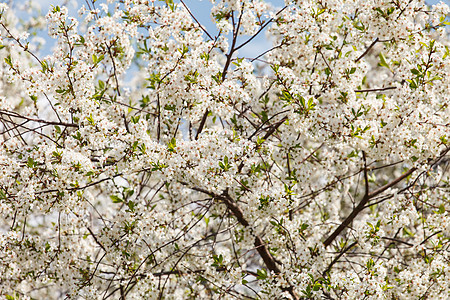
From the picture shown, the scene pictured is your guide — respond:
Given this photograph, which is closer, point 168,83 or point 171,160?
point 171,160

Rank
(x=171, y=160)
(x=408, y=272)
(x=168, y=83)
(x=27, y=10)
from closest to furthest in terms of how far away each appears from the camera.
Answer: (x=171, y=160), (x=168, y=83), (x=408, y=272), (x=27, y=10)

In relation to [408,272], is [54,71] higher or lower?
higher

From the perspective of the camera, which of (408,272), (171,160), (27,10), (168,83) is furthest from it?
(27,10)

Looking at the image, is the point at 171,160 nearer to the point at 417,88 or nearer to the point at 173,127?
the point at 173,127

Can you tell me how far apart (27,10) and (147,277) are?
8168 mm

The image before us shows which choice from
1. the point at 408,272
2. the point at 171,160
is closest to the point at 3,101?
the point at 171,160

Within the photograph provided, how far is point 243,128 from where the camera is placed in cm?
518

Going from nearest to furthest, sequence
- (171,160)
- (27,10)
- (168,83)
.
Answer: (171,160)
(168,83)
(27,10)

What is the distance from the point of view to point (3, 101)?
5027 millimetres

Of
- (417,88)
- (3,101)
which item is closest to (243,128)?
(417,88)

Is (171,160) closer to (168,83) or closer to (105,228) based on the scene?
(168,83)

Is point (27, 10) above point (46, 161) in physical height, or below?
above

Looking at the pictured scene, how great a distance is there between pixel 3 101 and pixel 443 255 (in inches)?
202

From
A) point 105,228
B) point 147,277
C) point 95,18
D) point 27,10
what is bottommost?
point 147,277
